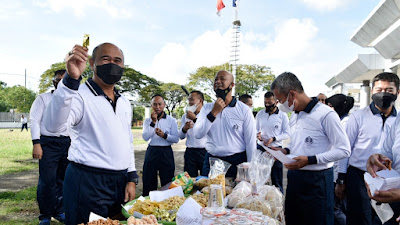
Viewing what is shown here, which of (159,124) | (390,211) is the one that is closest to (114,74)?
(390,211)

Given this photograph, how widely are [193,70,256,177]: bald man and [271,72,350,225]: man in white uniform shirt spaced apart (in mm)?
686

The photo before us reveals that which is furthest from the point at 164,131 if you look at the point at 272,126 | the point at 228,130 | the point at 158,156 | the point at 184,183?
the point at 184,183

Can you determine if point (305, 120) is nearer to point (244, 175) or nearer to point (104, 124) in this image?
point (244, 175)

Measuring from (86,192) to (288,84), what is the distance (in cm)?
200

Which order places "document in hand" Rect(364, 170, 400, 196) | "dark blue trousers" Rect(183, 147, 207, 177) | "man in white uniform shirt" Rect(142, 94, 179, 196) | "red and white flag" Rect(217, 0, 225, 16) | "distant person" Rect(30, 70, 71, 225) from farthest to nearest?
"red and white flag" Rect(217, 0, 225, 16) → "dark blue trousers" Rect(183, 147, 207, 177) → "man in white uniform shirt" Rect(142, 94, 179, 196) → "distant person" Rect(30, 70, 71, 225) → "document in hand" Rect(364, 170, 400, 196)

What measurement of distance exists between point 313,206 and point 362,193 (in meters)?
0.90

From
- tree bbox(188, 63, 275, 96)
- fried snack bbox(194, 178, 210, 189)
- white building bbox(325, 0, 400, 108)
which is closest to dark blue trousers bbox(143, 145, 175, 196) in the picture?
fried snack bbox(194, 178, 210, 189)

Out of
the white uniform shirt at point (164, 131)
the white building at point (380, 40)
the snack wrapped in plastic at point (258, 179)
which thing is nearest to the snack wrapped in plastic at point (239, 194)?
the snack wrapped in plastic at point (258, 179)

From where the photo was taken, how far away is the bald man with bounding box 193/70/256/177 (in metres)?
3.49

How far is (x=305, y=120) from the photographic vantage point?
9.32 feet

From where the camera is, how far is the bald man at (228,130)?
3490 millimetres

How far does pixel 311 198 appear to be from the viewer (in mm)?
2727

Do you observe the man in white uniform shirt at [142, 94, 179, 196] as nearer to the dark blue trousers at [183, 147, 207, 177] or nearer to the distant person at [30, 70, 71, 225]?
the dark blue trousers at [183, 147, 207, 177]

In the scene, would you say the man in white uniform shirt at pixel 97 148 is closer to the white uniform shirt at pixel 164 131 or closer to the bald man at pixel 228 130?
the bald man at pixel 228 130
